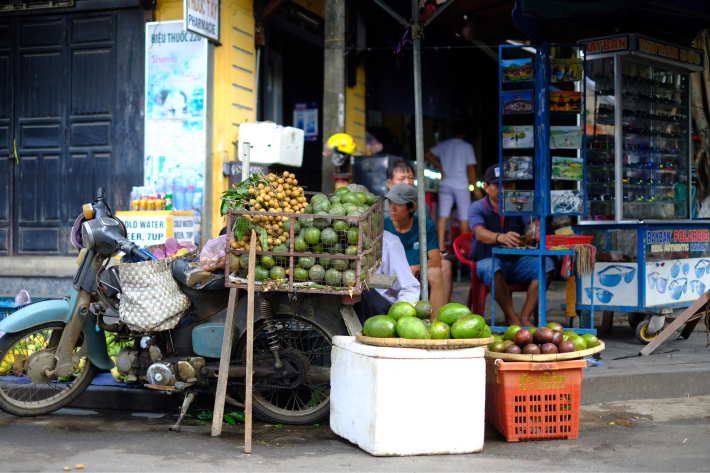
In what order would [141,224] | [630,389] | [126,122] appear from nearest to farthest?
[630,389] < [141,224] < [126,122]

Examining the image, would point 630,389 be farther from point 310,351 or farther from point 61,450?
point 61,450

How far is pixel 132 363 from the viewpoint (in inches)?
179

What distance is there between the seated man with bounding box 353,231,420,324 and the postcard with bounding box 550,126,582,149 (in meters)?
1.90

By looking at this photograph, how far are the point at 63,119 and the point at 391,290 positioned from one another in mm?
5494

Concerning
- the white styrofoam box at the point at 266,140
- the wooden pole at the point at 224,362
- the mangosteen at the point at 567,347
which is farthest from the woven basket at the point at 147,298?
the white styrofoam box at the point at 266,140

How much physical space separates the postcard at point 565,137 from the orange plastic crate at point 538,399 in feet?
7.92

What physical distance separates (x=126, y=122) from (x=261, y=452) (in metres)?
5.47

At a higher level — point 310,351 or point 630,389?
point 310,351

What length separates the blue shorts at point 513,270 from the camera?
20.7ft

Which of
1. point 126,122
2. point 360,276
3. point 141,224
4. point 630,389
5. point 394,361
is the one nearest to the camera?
point 394,361

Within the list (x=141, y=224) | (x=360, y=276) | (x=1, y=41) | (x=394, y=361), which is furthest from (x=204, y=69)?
(x=394, y=361)

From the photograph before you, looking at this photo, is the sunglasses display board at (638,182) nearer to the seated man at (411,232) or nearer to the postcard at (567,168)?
the postcard at (567,168)

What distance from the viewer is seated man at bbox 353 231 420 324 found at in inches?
188

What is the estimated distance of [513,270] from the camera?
644 centimetres
